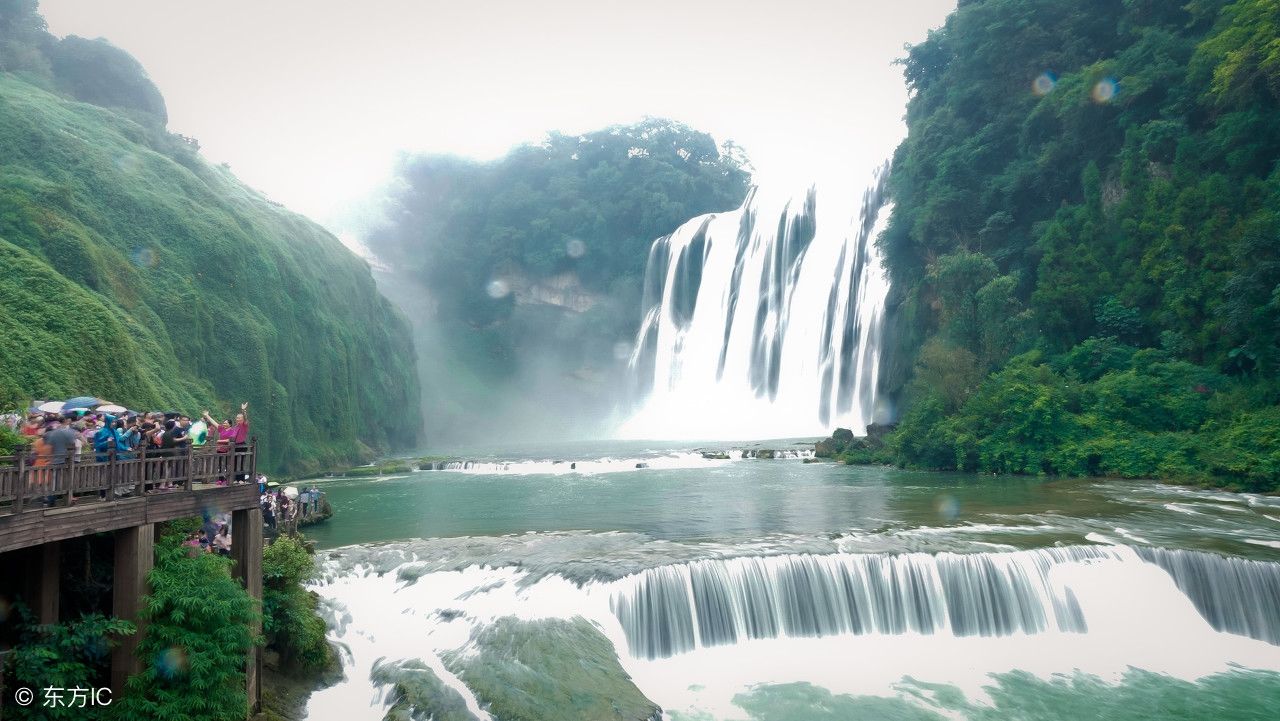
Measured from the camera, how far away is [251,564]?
1023cm

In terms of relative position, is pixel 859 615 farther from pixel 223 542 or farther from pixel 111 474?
pixel 111 474

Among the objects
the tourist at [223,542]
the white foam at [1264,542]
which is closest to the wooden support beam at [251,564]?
the tourist at [223,542]

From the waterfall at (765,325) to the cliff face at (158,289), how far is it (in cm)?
2540

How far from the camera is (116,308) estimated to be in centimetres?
2731

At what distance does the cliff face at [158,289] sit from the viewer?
22281 millimetres

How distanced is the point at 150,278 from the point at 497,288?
61.0 meters

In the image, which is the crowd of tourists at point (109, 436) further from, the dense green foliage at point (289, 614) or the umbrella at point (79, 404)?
the dense green foliage at point (289, 614)

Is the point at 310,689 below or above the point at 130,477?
below

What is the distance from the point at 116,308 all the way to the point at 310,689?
22.3 meters

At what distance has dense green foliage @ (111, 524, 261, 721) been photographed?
330 inches

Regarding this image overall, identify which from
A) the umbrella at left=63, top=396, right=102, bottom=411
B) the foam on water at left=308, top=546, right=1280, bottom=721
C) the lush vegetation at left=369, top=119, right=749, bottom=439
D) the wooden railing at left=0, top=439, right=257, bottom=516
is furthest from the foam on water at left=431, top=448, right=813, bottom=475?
the lush vegetation at left=369, top=119, right=749, bottom=439

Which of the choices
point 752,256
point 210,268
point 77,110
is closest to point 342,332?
point 210,268

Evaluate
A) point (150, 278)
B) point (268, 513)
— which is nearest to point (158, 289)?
point (150, 278)

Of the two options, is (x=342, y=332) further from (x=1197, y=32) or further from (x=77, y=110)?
(x=1197, y=32)
